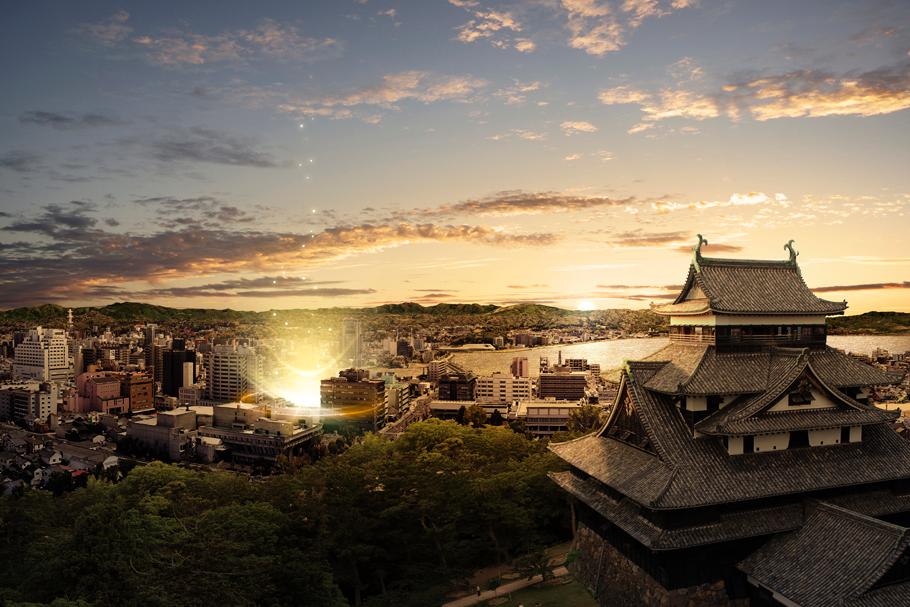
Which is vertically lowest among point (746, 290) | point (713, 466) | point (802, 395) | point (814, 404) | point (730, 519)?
point (730, 519)

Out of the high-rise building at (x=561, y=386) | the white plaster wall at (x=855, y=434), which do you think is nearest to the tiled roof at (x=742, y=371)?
the white plaster wall at (x=855, y=434)

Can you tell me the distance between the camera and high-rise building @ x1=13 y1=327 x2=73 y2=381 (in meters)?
153

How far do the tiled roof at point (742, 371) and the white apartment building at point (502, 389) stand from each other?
3706 inches

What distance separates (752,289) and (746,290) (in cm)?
29

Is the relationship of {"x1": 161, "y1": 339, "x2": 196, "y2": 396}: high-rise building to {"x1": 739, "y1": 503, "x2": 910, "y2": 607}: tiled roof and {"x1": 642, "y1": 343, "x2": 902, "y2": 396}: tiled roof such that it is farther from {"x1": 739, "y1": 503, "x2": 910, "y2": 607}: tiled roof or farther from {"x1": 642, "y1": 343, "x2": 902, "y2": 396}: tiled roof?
{"x1": 739, "y1": 503, "x2": 910, "y2": 607}: tiled roof

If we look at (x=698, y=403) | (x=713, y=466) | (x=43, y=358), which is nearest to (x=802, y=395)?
(x=698, y=403)

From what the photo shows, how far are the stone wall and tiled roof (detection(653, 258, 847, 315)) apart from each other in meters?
8.70

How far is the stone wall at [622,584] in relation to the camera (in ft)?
54.5

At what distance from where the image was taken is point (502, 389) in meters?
115

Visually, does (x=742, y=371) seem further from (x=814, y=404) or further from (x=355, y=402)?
(x=355, y=402)

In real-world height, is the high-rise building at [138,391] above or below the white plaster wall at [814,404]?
below

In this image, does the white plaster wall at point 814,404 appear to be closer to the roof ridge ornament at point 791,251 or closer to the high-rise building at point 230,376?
the roof ridge ornament at point 791,251

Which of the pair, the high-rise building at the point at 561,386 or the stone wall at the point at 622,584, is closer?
the stone wall at the point at 622,584

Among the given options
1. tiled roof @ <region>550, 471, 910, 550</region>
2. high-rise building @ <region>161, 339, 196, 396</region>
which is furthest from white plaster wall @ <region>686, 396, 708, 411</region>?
high-rise building @ <region>161, 339, 196, 396</region>
